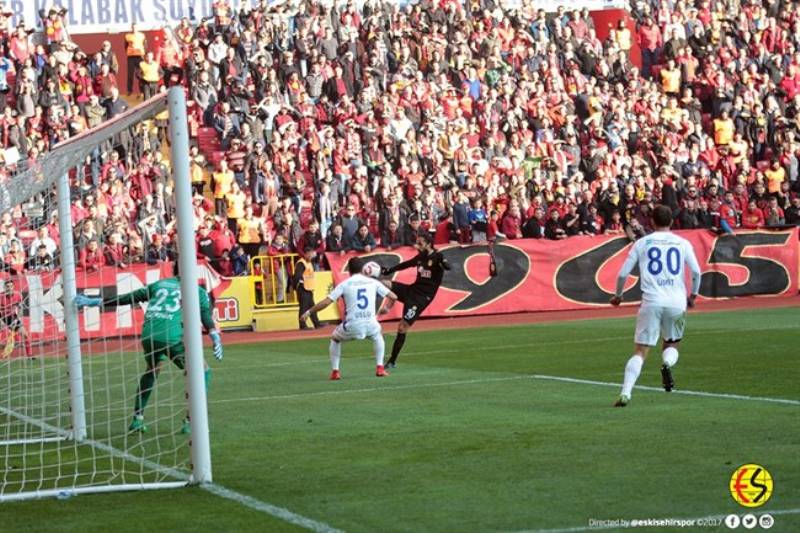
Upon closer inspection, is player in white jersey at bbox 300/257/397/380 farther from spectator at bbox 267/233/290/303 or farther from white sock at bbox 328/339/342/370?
spectator at bbox 267/233/290/303

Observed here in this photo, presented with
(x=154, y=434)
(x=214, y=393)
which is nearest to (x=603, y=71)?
(x=214, y=393)

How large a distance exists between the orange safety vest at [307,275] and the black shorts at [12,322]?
1166cm

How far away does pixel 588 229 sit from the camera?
33.1 metres

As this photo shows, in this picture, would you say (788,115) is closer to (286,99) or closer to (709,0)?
(709,0)

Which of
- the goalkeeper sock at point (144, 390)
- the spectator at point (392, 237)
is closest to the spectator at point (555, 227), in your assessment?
the spectator at point (392, 237)

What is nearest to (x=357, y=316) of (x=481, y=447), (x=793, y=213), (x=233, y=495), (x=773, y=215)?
(x=481, y=447)

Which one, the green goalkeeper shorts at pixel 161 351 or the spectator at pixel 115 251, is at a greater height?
the spectator at pixel 115 251

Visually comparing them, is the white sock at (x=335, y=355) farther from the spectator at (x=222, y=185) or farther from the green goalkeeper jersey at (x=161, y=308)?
the spectator at (x=222, y=185)

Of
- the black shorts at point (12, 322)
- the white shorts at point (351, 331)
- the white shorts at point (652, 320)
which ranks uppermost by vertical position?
the black shorts at point (12, 322)

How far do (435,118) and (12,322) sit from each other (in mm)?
18114

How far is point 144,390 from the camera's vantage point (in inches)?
556

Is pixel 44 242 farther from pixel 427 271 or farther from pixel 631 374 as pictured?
pixel 631 374

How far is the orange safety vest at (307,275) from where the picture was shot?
30.5 metres

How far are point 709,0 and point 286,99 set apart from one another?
16.2 meters
